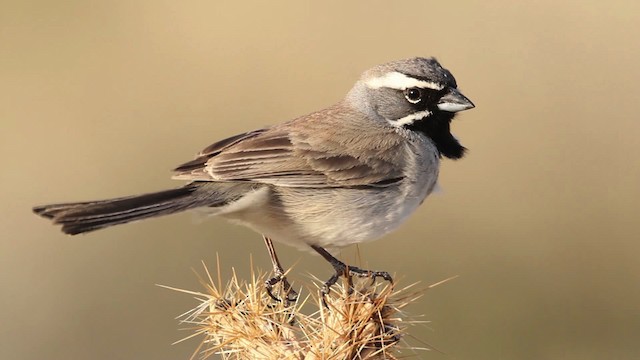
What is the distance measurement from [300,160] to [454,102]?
31.3 inches

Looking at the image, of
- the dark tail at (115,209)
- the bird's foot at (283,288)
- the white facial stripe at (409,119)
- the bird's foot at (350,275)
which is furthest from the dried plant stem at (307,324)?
the white facial stripe at (409,119)

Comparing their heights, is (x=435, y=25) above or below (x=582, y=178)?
above

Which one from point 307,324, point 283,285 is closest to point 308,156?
point 283,285

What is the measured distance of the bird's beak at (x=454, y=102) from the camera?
5113 mm

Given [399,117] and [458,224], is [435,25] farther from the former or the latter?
[399,117]

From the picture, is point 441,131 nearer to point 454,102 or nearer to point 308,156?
point 454,102

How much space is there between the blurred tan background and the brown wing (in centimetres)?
258

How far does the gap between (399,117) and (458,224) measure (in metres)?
3.75

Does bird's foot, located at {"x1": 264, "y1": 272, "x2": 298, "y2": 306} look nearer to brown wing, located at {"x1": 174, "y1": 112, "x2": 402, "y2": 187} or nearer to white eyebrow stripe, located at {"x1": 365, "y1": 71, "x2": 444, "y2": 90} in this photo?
brown wing, located at {"x1": 174, "y1": 112, "x2": 402, "y2": 187}

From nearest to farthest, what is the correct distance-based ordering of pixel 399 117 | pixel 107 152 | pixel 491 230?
pixel 399 117, pixel 491 230, pixel 107 152

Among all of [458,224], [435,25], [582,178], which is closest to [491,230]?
[458,224]

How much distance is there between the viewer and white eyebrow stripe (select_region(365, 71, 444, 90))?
5168 millimetres

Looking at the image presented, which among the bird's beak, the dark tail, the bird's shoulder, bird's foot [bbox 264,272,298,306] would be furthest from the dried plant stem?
the bird's beak

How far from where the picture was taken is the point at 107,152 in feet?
31.2
